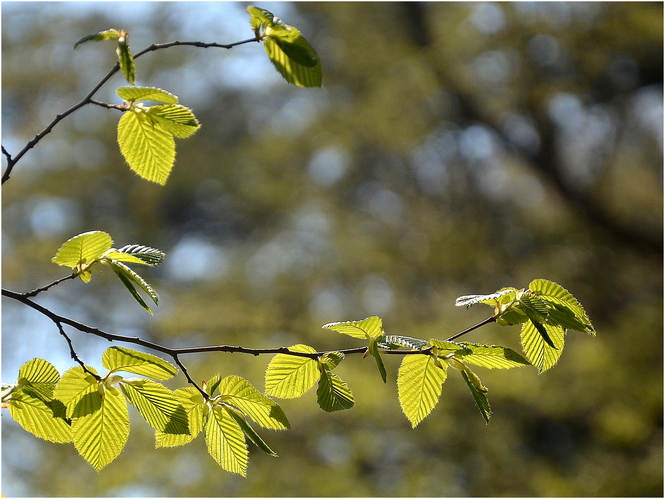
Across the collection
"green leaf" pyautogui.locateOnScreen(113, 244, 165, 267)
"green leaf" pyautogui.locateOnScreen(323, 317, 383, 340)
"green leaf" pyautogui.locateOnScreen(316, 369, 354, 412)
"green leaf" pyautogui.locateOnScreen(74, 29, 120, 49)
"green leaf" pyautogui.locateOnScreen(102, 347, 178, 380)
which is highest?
"green leaf" pyautogui.locateOnScreen(74, 29, 120, 49)

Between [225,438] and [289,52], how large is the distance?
0.28 meters

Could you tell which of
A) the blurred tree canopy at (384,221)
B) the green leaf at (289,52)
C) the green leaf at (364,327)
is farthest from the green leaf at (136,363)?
the blurred tree canopy at (384,221)

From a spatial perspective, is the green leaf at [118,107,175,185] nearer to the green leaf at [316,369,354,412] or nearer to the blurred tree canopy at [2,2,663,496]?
the green leaf at [316,369,354,412]

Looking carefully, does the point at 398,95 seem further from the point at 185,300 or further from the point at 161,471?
the point at 161,471

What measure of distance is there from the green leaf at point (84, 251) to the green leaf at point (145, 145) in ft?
0.27

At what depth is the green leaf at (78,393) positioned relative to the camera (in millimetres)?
430

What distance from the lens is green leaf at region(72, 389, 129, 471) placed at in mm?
446

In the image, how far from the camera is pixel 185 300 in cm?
378

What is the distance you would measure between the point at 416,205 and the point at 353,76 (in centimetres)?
90

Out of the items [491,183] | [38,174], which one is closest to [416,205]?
[491,183]

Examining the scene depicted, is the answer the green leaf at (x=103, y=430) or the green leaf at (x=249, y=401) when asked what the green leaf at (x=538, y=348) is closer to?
the green leaf at (x=249, y=401)

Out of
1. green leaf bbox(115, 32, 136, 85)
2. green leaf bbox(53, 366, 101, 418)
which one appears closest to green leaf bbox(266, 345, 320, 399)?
green leaf bbox(53, 366, 101, 418)

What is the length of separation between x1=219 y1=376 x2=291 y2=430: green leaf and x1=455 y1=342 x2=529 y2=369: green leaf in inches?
5.2

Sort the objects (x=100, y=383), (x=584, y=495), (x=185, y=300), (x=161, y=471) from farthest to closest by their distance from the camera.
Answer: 1. (x=185, y=300)
2. (x=161, y=471)
3. (x=584, y=495)
4. (x=100, y=383)
